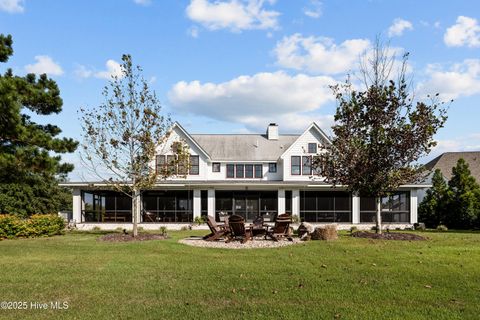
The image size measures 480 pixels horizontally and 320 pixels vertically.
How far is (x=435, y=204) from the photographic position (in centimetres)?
3247

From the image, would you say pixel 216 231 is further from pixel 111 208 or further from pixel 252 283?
pixel 111 208

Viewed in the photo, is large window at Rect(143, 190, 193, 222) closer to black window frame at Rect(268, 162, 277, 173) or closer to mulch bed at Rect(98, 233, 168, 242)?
black window frame at Rect(268, 162, 277, 173)

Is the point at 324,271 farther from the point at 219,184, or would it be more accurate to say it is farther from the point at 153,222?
the point at 153,222

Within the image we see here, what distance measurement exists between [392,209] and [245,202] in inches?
442

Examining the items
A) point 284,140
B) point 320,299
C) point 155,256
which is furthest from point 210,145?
point 320,299

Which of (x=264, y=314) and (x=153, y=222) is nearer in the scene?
(x=264, y=314)

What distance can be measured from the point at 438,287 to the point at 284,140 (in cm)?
2909

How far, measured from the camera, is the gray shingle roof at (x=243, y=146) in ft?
113

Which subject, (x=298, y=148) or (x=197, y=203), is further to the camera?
(x=298, y=148)

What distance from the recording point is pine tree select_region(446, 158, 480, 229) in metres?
29.7

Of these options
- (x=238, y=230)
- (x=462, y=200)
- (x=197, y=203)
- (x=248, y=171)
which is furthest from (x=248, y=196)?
(x=238, y=230)

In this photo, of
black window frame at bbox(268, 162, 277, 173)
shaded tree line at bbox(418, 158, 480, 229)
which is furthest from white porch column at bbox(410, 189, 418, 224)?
black window frame at bbox(268, 162, 277, 173)

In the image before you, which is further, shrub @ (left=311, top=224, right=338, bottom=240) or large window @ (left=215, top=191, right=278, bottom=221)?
large window @ (left=215, top=191, right=278, bottom=221)

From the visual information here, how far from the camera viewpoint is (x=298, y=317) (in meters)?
6.32
